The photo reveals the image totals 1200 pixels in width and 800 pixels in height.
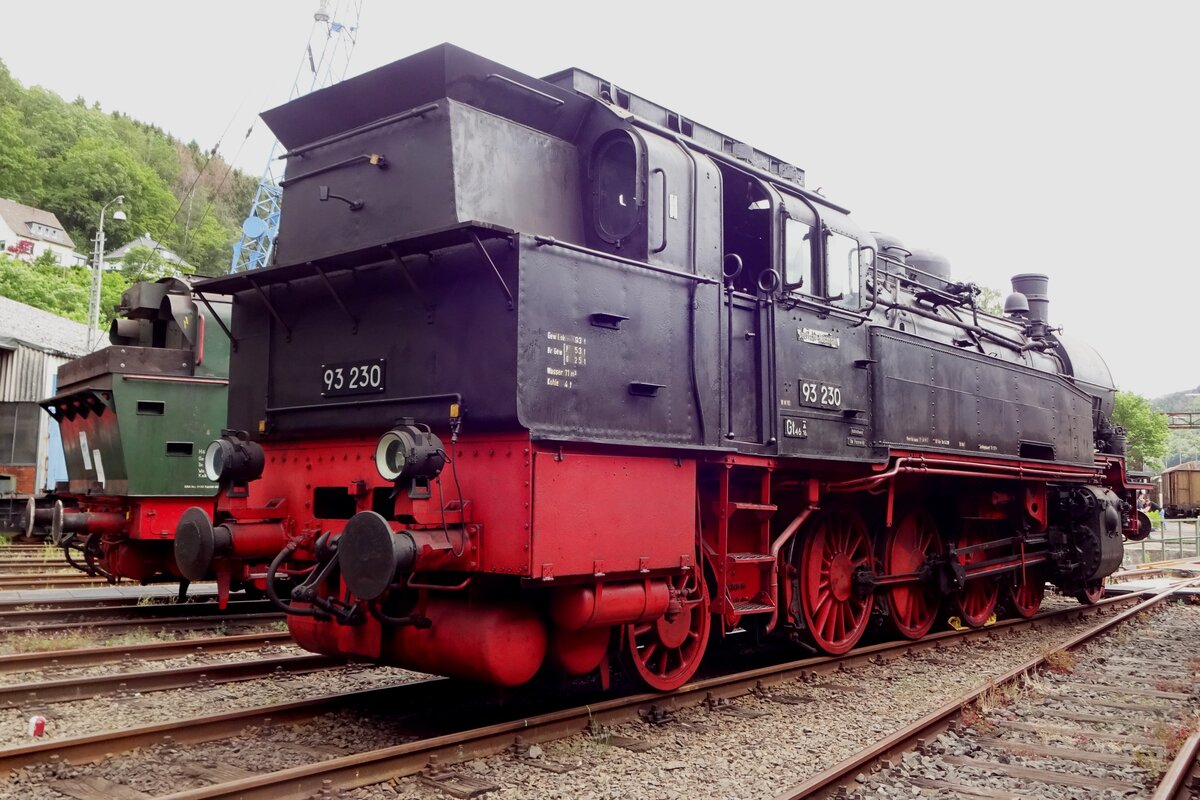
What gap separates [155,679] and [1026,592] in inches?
391

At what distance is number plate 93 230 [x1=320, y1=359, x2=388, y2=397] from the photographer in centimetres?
575

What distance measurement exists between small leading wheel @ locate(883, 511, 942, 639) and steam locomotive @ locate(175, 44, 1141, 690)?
0.92 meters

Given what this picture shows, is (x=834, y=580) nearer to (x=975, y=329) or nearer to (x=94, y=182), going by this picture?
(x=975, y=329)

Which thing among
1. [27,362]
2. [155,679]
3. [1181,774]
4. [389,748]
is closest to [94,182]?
[27,362]

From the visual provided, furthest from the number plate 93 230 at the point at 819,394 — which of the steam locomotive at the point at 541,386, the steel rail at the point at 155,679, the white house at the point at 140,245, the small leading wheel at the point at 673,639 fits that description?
the white house at the point at 140,245

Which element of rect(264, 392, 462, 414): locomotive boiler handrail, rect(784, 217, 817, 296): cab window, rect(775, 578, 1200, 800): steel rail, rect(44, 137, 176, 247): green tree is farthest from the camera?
rect(44, 137, 176, 247): green tree

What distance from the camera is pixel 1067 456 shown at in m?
11.6

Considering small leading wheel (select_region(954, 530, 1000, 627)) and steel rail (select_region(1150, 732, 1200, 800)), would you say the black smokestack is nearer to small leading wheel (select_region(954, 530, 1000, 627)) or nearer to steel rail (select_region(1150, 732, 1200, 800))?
small leading wheel (select_region(954, 530, 1000, 627))

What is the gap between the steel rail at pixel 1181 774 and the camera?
4.64m

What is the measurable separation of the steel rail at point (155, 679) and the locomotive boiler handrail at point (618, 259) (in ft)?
12.1

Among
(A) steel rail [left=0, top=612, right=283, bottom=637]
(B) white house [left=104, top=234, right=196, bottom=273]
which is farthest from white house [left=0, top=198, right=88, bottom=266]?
(A) steel rail [left=0, top=612, right=283, bottom=637]

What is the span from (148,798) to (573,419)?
110 inches

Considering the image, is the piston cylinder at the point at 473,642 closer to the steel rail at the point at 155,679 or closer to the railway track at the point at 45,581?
the steel rail at the point at 155,679

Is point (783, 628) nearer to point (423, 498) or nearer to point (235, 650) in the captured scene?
point (423, 498)
